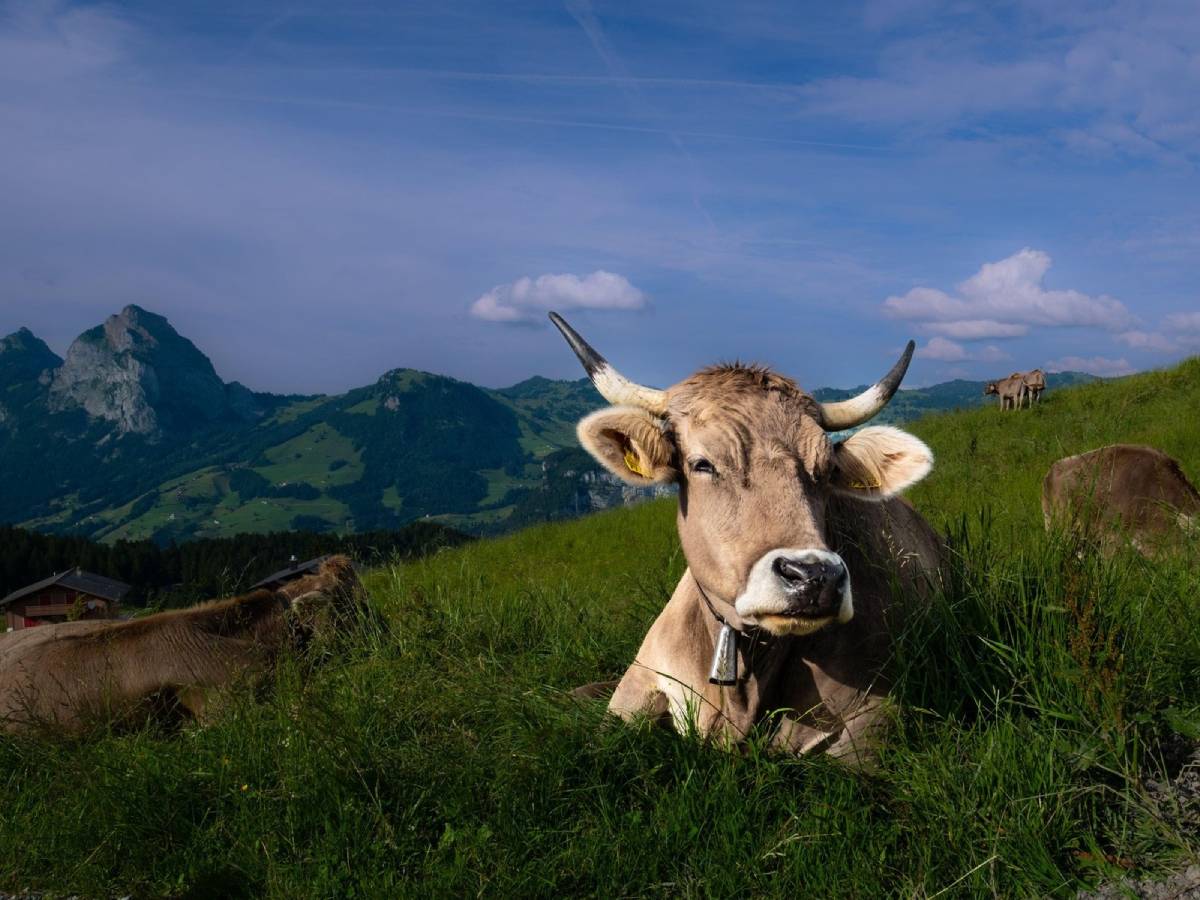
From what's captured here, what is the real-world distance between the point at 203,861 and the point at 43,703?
12.5 ft

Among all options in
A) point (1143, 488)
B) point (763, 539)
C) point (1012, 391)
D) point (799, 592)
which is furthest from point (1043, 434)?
point (799, 592)

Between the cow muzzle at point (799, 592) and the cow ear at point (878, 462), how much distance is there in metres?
1.05

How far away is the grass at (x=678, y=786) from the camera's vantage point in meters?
3.82

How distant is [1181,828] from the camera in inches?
145

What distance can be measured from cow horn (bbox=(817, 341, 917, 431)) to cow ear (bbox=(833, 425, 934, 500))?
0.26 metres

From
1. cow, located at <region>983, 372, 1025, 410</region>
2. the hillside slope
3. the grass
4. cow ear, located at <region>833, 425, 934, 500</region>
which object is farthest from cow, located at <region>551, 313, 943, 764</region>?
cow, located at <region>983, 372, 1025, 410</region>

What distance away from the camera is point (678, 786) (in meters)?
4.34

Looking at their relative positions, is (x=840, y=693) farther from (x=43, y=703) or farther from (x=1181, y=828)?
(x=43, y=703)

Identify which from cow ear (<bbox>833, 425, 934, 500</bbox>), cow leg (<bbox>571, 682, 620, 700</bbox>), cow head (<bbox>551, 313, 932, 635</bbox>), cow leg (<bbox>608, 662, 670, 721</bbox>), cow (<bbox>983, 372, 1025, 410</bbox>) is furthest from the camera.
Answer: cow (<bbox>983, 372, 1025, 410</bbox>)

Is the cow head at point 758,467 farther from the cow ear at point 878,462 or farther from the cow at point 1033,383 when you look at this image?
the cow at point 1033,383

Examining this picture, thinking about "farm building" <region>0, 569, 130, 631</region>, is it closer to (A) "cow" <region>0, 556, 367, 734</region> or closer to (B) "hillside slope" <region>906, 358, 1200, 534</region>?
(B) "hillside slope" <region>906, 358, 1200, 534</region>

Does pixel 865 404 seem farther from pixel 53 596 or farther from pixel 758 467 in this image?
pixel 53 596

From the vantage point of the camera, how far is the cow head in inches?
156

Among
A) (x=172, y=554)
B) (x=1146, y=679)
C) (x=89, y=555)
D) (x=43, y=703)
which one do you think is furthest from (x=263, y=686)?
(x=89, y=555)
